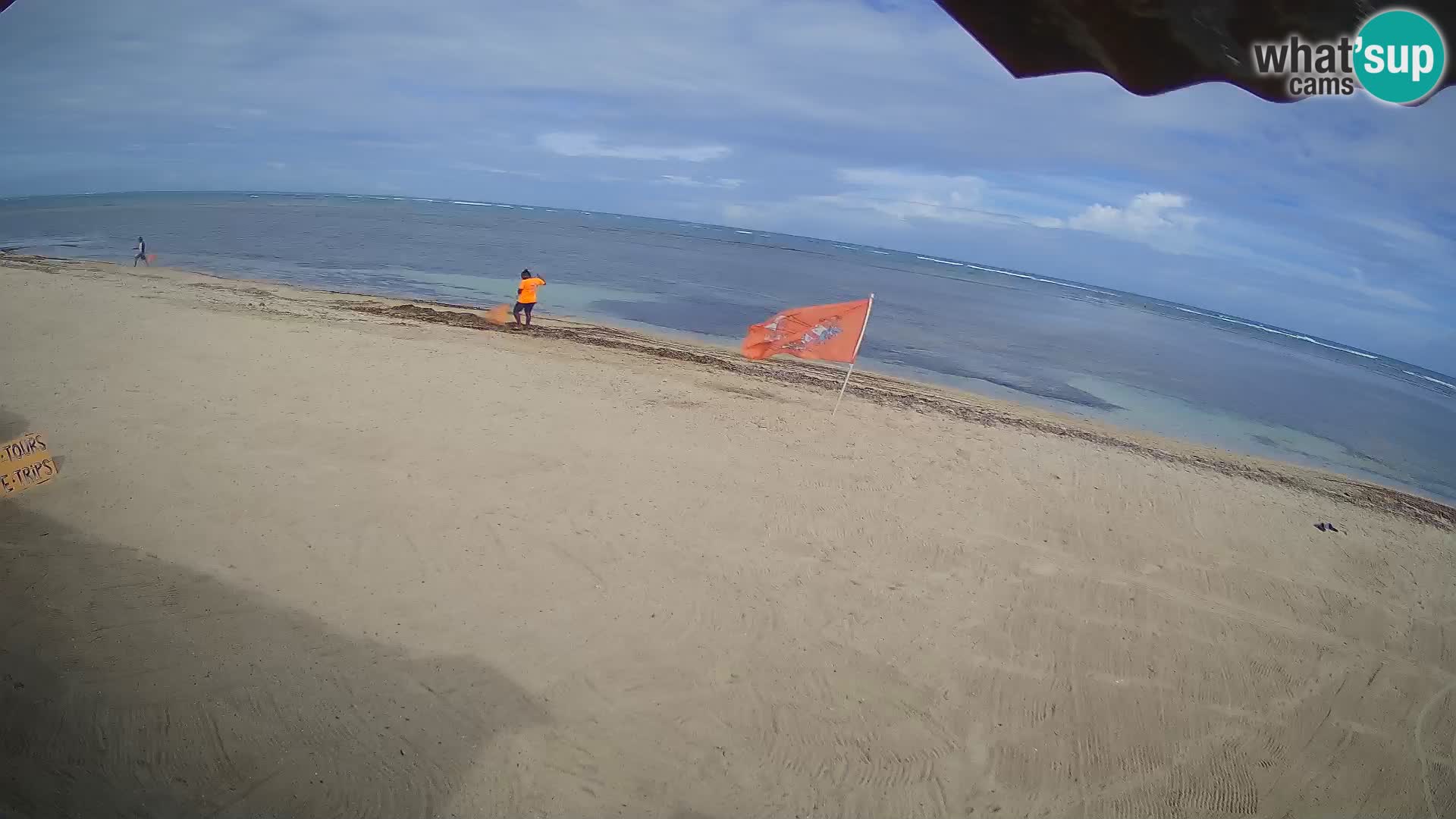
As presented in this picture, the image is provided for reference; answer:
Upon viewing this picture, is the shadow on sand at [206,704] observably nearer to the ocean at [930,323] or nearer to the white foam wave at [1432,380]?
the ocean at [930,323]

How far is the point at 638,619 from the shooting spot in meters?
6.30

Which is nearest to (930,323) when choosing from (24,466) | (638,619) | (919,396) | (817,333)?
(919,396)

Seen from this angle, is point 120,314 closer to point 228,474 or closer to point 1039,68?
point 228,474

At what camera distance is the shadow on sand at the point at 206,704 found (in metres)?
4.28

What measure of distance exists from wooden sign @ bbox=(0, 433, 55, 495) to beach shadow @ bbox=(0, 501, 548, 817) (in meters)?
1.06

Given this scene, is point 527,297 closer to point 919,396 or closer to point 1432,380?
point 919,396

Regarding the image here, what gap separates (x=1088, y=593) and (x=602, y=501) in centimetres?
520

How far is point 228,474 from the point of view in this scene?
762 cm

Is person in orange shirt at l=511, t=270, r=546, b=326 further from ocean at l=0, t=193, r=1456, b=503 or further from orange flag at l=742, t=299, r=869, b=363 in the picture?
orange flag at l=742, t=299, r=869, b=363

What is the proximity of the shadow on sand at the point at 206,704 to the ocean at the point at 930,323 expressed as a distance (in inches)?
612

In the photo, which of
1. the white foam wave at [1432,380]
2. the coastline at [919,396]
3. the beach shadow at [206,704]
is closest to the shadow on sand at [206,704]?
the beach shadow at [206,704]

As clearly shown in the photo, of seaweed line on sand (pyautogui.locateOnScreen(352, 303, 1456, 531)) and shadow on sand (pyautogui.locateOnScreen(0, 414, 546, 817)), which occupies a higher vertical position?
seaweed line on sand (pyautogui.locateOnScreen(352, 303, 1456, 531))

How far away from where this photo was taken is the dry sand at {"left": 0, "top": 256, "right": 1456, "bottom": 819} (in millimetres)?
4762

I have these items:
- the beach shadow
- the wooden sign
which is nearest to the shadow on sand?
the beach shadow
